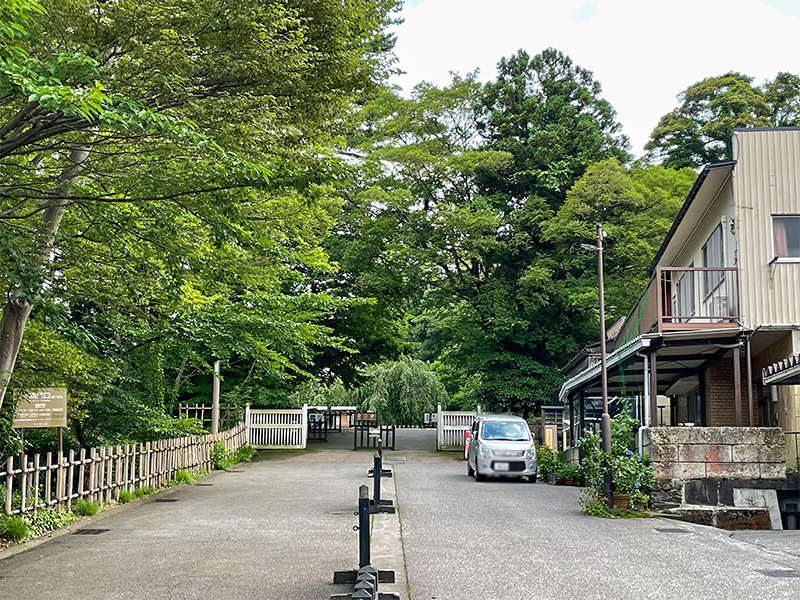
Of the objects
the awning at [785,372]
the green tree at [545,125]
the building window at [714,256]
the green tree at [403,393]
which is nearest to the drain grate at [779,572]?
the awning at [785,372]

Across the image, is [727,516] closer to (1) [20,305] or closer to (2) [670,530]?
(2) [670,530]

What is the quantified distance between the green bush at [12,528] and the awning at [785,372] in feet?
36.8

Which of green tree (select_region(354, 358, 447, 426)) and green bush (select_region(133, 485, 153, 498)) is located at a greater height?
green tree (select_region(354, 358, 447, 426))

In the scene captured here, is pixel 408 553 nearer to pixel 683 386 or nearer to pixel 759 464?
pixel 759 464

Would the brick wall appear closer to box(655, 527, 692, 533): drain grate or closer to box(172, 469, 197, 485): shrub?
box(655, 527, 692, 533): drain grate

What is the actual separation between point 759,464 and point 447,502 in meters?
5.62

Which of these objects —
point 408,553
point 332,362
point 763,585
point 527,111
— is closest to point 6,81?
point 408,553

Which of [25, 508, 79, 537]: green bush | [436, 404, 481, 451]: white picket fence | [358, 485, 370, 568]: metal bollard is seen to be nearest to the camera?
[358, 485, 370, 568]: metal bollard

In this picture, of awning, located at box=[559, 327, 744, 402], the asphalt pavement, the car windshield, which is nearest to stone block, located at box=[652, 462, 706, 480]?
the asphalt pavement

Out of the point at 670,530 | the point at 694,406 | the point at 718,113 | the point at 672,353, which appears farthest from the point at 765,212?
the point at 718,113

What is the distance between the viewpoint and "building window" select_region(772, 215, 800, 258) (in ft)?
53.9

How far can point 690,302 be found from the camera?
845 inches

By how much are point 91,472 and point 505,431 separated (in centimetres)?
1139

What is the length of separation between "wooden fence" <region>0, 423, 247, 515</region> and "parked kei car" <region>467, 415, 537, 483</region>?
7180mm
